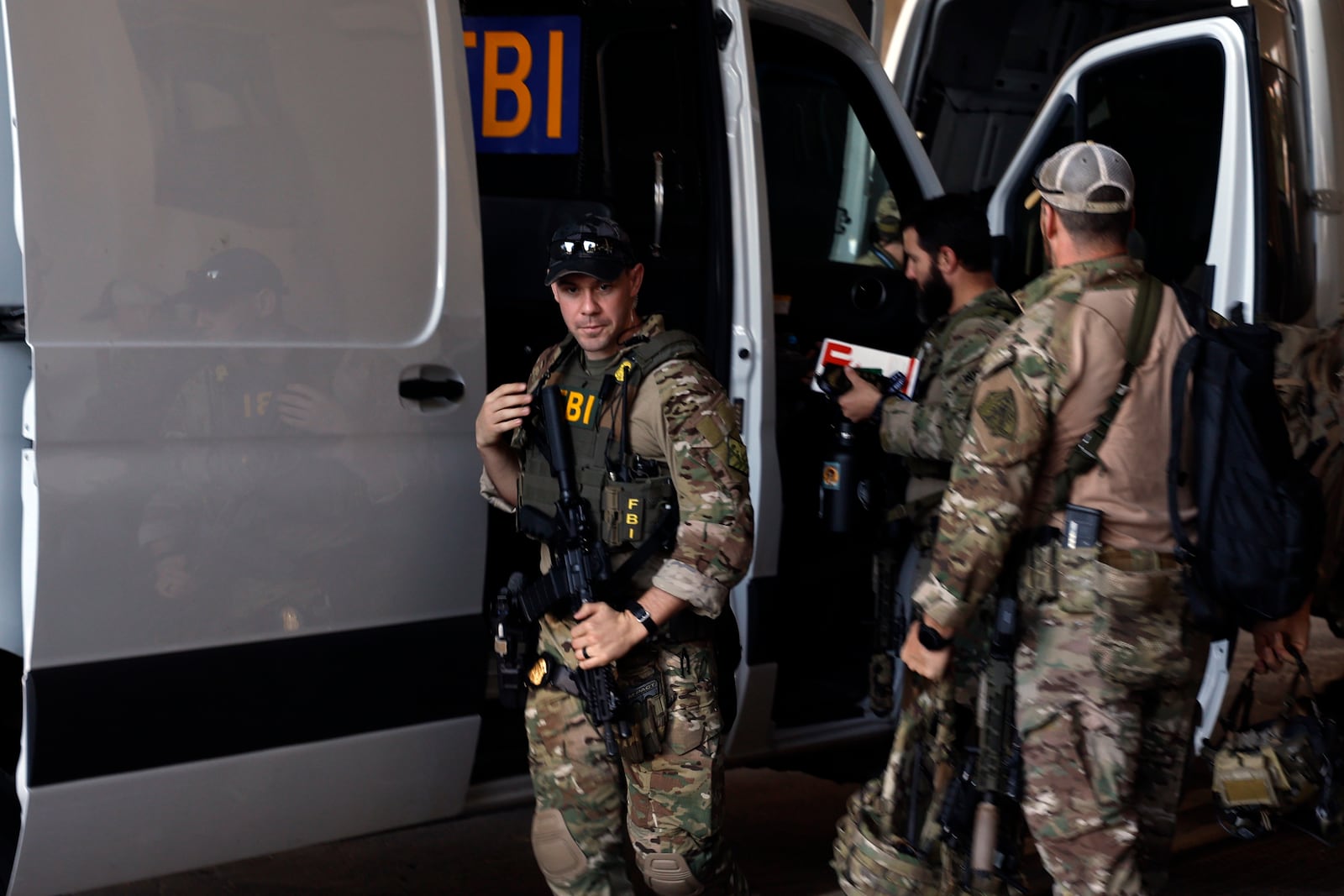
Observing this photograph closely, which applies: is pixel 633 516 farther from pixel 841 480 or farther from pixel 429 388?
pixel 841 480

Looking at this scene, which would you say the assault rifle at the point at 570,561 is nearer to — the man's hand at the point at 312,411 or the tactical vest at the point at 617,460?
the tactical vest at the point at 617,460

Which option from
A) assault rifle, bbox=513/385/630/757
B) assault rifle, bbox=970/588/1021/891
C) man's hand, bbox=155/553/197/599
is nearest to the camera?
man's hand, bbox=155/553/197/599

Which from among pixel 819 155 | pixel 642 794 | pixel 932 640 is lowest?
pixel 642 794

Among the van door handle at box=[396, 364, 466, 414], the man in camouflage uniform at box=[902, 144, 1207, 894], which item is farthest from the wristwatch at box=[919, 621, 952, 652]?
the van door handle at box=[396, 364, 466, 414]

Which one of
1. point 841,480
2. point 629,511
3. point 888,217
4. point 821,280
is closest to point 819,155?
point 888,217

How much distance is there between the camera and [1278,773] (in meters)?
2.99

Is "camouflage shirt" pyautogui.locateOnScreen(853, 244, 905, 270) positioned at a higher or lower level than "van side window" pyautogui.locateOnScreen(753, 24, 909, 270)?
lower

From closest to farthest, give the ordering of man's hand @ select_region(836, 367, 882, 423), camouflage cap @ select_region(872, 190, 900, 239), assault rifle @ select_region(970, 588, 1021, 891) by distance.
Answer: assault rifle @ select_region(970, 588, 1021, 891), man's hand @ select_region(836, 367, 882, 423), camouflage cap @ select_region(872, 190, 900, 239)

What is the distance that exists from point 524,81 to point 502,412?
0.90m

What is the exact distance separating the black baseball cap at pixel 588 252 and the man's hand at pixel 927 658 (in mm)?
932

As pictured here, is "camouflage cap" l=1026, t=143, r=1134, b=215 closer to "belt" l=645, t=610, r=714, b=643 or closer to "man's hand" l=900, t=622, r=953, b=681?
"man's hand" l=900, t=622, r=953, b=681

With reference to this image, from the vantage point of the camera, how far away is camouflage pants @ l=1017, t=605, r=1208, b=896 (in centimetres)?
265

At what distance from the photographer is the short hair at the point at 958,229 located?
349 centimetres

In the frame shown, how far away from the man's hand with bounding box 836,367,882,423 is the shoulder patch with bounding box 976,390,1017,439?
76cm
